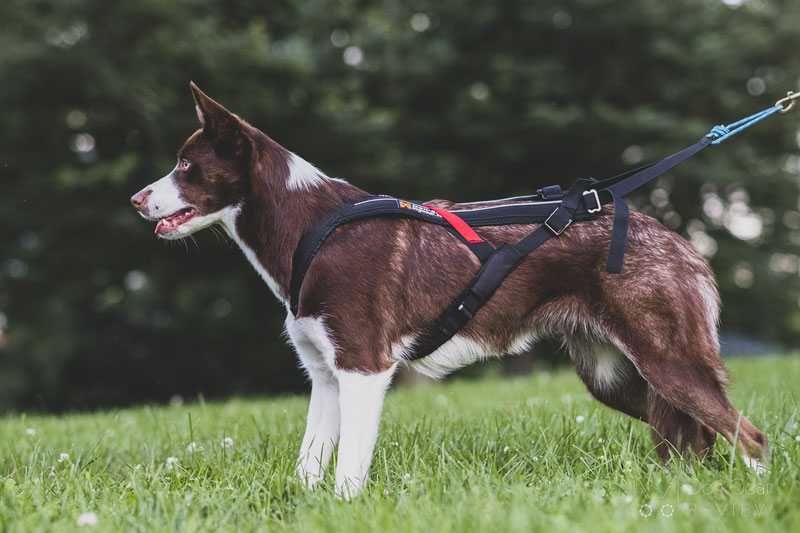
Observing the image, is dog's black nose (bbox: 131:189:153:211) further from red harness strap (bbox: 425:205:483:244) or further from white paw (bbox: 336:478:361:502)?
white paw (bbox: 336:478:361:502)

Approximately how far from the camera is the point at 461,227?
3.28m

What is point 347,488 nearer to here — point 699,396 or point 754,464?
point 699,396

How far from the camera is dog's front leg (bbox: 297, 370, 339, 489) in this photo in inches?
131

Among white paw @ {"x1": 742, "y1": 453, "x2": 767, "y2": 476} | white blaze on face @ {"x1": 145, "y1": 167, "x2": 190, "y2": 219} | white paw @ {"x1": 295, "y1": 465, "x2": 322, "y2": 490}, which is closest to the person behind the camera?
white paw @ {"x1": 742, "y1": 453, "x2": 767, "y2": 476}

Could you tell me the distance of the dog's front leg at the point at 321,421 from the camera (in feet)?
10.9

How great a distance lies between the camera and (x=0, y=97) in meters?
10.1

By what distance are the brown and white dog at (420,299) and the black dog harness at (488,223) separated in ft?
0.14

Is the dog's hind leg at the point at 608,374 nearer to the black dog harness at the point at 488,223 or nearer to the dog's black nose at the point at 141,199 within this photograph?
the black dog harness at the point at 488,223

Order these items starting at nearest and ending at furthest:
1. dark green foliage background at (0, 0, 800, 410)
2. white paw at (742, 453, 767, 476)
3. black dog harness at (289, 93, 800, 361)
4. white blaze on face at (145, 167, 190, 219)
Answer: white paw at (742, 453, 767, 476)
black dog harness at (289, 93, 800, 361)
white blaze on face at (145, 167, 190, 219)
dark green foliage background at (0, 0, 800, 410)

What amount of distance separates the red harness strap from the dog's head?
3.29 ft

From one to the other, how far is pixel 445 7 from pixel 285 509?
11.3 meters

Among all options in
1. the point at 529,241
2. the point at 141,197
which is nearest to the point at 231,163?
the point at 141,197

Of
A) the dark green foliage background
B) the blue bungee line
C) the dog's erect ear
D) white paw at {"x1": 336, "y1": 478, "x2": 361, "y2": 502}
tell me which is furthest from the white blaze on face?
the dark green foliage background

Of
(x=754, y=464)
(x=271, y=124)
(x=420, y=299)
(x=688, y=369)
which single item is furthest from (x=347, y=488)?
(x=271, y=124)
